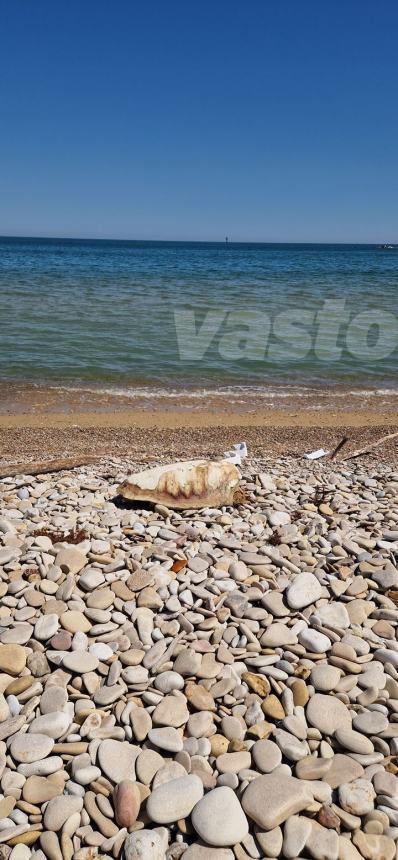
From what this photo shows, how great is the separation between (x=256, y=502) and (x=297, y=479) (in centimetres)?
82

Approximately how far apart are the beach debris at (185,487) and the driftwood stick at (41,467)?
1.44m

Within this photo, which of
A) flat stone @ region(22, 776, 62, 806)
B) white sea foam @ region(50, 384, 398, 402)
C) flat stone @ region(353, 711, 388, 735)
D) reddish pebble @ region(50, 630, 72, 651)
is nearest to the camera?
flat stone @ region(22, 776, 62, 806)

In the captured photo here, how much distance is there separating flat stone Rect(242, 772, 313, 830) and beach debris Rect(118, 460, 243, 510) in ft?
7.96

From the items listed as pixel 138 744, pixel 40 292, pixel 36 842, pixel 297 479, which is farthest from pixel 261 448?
pixel 40 292

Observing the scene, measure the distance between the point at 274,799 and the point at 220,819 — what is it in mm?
224

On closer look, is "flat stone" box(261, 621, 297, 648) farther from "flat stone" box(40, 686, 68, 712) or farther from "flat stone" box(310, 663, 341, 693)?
"flat stone" box(40, 686, 68, 712)

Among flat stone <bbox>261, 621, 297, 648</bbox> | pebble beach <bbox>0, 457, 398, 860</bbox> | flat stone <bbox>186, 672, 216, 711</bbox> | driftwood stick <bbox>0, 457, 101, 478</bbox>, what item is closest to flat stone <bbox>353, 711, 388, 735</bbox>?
pebble beach <bbox>0, 457, 398, 860</bbox>

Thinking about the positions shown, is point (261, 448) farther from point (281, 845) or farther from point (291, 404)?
point (281, 845)

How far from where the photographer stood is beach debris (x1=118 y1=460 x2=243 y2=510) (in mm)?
4676

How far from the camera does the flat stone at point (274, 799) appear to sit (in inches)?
89.8

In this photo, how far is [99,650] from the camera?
3.13 metres

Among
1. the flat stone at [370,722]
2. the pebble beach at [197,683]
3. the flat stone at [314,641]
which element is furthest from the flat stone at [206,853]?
the flat stone at [314,641]

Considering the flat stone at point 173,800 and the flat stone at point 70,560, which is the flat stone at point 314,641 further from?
the flat stone at point 70,560

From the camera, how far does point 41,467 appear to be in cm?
593
